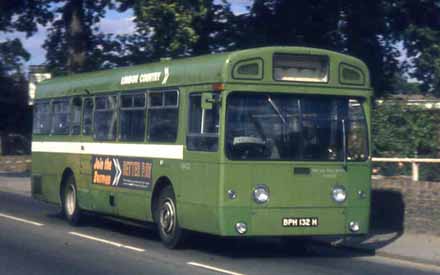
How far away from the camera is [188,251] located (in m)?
16.8

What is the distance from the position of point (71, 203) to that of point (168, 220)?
485cm

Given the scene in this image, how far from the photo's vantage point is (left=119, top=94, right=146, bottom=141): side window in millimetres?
18188

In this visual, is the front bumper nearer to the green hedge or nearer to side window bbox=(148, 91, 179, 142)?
→ side window bbox=(148, 91, 179, 142)

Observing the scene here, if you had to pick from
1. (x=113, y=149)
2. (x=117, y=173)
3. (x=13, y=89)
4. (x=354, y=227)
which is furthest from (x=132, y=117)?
(x=13, y=89)

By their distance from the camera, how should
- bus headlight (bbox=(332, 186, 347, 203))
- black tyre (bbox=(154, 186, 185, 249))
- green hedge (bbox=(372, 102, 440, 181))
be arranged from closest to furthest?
bus headlight (bbox=(332, 186, 347, 203)) < black tyre (bbox=(154, 186, 185, 249)) < green hedge (bbox=(372, 102, 440, 181))

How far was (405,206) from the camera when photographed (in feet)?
62.5

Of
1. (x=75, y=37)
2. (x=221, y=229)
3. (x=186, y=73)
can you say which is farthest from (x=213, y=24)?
(x=221, y=229)

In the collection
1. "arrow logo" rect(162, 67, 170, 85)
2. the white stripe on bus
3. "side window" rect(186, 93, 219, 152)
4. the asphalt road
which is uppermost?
"arrow logo" rect(162, 67, 170, 85)

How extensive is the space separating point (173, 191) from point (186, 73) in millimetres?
1784

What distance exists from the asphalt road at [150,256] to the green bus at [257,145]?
48 cm


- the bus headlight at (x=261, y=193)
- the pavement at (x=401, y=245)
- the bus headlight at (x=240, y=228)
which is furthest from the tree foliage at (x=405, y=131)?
the bus headlight at (x=240, y=228)

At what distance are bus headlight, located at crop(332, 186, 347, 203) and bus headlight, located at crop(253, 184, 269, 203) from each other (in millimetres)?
1051

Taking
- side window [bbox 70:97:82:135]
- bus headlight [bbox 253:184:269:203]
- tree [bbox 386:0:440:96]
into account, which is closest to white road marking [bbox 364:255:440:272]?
bus headlight [bbox 253:184:269:203]

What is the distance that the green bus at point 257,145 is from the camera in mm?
15328
